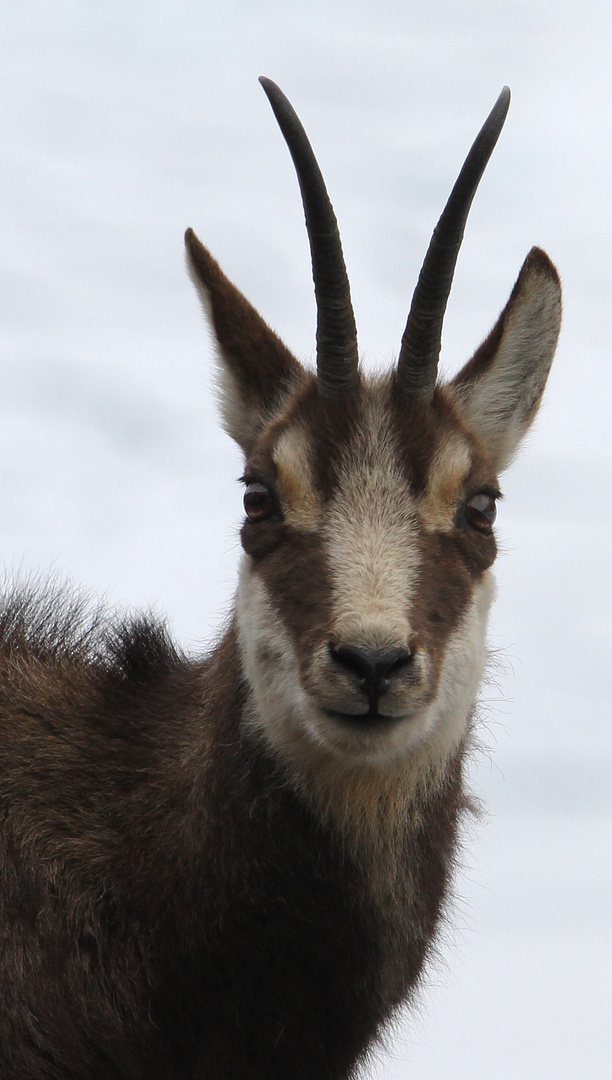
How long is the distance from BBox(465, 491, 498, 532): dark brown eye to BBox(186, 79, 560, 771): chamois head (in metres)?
0.01

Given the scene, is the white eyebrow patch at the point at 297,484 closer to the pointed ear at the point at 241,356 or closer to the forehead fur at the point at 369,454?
the forehead fur at the point at 369,454

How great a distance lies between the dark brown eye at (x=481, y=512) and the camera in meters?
8.19

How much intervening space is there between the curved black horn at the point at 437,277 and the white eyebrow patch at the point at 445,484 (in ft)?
1.55

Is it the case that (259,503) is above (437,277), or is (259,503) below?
below

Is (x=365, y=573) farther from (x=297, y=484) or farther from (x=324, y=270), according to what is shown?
(x=324, y=270)

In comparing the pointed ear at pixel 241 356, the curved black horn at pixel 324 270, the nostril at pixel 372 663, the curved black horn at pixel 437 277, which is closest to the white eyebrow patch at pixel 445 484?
the curved black horn at pixel 437 277

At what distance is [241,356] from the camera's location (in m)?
9.16

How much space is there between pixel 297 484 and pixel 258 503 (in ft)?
0.98

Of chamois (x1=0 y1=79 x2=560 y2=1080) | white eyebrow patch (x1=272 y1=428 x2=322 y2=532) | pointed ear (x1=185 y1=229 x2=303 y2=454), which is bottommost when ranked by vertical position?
chamois (x1=0 y1=79 x2=560 y2=1080)

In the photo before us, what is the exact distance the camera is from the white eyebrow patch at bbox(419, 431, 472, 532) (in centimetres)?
793

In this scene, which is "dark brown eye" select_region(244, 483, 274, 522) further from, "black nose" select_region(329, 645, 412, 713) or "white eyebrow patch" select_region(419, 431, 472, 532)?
"black nose" select_region(329, 645, 412, 713)

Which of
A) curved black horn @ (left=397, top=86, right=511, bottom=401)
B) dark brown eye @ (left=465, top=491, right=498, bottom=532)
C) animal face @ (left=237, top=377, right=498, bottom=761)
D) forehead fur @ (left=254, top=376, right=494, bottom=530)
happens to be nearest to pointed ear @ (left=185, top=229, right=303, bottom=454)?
animal face @ (left=237, top=377, right=498, bottom=761)

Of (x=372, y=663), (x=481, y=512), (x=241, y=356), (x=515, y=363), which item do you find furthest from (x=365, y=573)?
(x=515, y=363)

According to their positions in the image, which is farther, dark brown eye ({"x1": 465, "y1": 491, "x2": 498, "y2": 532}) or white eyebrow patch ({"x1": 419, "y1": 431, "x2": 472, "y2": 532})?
dark brown eye ({"x1": 465, "y1": 491, "x2": 498, "y2": 532})
